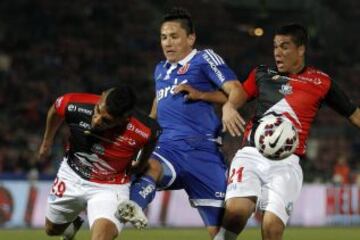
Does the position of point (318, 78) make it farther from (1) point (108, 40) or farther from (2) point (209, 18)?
(2) point (209, 18)

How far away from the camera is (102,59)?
23.0 m

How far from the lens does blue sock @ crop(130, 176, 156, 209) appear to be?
7.97m

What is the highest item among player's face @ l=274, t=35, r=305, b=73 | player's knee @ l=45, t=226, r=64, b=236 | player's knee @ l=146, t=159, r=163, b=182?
player's face @ l=274, t=35, r=305, b=73

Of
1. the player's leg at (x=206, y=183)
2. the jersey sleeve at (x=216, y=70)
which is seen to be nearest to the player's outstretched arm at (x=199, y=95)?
the jersey sleeve at (x=216, y=70)

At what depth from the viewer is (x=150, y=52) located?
2425cm

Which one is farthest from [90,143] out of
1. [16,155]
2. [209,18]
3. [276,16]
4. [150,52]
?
[276,16]

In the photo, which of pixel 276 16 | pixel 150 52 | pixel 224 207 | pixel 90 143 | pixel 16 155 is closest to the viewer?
pixel 90 143

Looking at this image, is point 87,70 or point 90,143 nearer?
point 90,143

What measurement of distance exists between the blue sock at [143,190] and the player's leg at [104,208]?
6 centimetres

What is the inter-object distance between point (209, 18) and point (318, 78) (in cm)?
1742

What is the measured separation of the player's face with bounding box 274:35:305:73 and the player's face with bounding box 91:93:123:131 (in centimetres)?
168

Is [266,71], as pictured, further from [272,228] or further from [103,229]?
[103,229]

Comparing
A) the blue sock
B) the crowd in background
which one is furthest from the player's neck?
the crowd in background

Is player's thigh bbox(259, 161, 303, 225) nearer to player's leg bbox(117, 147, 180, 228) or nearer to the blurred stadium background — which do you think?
player's leg bbox(117, 147, 180, 228)
